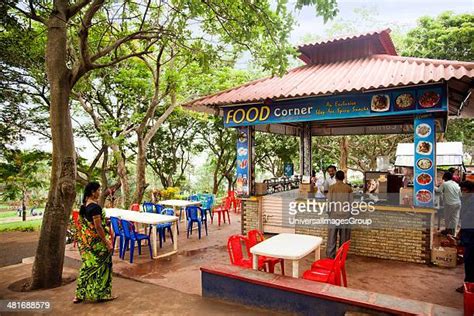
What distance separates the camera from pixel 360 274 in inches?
226

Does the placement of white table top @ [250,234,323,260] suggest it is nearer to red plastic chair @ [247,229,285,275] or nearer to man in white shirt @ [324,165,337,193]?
red plastic chair @ [247,229,285,275]

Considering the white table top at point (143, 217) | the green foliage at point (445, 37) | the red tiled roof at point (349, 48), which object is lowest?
the white table top at point (143, 217)

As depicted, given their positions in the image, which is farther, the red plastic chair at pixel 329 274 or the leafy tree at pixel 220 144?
the leafy tree at pixel 220 144

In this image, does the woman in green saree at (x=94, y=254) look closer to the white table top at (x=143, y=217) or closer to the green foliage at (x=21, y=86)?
the white table top at (x=143, y=217)

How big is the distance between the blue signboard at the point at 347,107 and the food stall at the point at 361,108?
0.02m

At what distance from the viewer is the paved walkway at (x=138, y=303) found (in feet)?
13.8

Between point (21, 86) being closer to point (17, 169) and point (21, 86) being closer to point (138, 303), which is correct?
point (17, 169)

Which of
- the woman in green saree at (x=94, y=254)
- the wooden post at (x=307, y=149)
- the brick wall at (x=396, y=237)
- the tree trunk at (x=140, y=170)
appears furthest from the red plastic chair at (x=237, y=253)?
the tree trunk at (x=140, y=170)

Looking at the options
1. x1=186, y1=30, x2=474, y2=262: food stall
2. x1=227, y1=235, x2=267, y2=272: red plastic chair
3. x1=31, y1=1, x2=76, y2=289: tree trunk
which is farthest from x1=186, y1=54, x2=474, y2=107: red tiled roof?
x1=31, y1=1, x2=76, y2=289: tree trunk

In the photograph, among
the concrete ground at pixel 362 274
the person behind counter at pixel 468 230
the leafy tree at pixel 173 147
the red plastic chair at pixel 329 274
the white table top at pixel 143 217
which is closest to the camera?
the red plastic chair at pixel 329 274

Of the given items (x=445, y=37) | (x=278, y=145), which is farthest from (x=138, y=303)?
(x=445, y=37)

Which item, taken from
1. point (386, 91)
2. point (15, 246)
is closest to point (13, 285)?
point (15, 246)

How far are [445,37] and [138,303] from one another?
14.4m

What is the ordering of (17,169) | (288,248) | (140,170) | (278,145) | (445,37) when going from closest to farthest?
1. (288,248)
2. (17,169)
3. (140,170)
4. (445,37)
5. (278,145)
